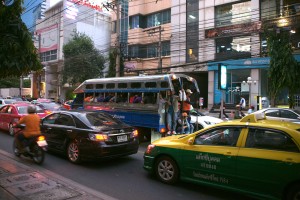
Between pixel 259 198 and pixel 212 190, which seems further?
pixel 212 190

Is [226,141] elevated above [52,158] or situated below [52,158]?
above

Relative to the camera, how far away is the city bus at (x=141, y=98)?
10984mm

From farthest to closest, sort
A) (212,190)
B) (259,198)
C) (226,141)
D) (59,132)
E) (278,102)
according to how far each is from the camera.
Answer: (278,102)
(59,132)
(212,190)
(226,141)
(259,198)

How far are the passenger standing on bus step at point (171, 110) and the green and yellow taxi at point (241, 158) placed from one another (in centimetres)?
477

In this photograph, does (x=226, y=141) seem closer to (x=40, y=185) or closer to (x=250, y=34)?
(x=40, y=185)

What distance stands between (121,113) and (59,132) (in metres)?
4.44

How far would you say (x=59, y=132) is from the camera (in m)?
8.19

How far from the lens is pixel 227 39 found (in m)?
28.8

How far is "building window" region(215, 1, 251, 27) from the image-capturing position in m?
27.9

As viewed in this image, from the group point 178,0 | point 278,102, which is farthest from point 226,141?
point 178,0

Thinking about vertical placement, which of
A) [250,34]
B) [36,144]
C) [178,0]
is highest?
[178,0]

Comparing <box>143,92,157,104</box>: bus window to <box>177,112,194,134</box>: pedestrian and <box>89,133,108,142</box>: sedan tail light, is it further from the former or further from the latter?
<box>89,133,108,142</box>: sedan tail light

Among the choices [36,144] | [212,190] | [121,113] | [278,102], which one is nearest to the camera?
[212,190]

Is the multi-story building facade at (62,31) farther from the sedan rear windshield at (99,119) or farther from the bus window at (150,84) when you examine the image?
the sedan rear windshield at (99,119)
